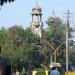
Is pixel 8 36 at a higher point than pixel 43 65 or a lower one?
higher

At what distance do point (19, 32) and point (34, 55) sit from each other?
5720 mm

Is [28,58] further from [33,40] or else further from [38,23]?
[38,23]

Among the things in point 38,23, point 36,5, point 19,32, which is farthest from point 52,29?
point 36,5

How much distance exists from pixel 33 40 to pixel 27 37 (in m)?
1.35

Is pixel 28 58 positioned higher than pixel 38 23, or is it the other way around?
pixel 38 23

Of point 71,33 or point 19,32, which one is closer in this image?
point 19,32

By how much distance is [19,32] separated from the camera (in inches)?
3652

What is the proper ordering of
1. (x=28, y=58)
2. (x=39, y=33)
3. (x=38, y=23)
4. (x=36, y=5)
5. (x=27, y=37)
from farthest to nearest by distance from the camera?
(x=36, y=5)
(x=38, y=23)
(x=39, y=33)
(x=27, y=37)
(x=28, y=58)

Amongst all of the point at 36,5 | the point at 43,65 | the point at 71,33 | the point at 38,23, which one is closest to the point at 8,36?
the point at 43,65

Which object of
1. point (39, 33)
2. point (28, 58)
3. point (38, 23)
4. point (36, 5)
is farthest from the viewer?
point (36, 5)

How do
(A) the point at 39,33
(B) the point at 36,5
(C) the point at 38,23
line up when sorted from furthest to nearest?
1. (B) the point at 36,5
2. (C) the point at 38,23
3. (A) the point at 39,33

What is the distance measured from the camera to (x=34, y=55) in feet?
298

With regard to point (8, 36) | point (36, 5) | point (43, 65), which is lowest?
point (43, 65)

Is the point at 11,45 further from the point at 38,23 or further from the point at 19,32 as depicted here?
the point at 38,23
